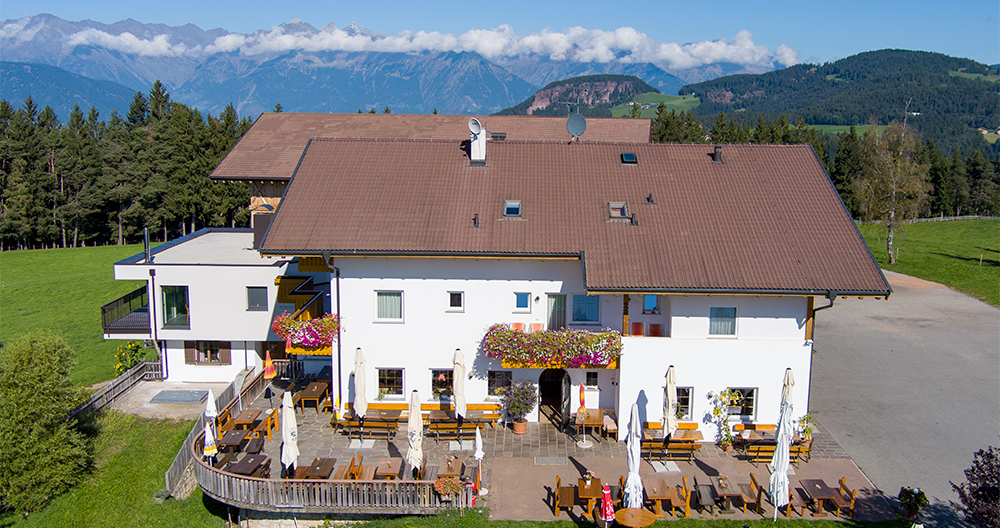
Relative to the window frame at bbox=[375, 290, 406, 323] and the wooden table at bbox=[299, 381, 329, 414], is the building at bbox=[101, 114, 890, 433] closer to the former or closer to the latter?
the window frame at bbox=[375, 290, 406, 323]

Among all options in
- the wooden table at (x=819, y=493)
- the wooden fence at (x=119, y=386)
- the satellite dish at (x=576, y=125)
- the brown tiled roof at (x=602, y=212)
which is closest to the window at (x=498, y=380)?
the brown tiled roof at (x=602, y=212)

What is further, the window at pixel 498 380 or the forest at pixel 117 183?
the forest at pixel 117 183

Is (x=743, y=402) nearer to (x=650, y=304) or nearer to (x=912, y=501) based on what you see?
(x=650, y=304)

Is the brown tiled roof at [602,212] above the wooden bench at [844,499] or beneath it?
above

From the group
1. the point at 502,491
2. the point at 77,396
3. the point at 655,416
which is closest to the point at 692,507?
the point at 655,416

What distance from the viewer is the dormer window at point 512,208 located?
21.3m

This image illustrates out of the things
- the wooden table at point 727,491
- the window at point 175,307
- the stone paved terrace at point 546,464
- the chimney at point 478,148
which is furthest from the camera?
the window at point 175,307

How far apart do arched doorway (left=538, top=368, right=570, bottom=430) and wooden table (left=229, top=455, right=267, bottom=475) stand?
334 inches

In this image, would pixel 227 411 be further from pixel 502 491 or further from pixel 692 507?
pixel 692 507

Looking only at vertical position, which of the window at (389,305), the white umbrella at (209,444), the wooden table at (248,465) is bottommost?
the wooden table at (248,465)

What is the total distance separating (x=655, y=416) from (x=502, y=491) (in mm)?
5339

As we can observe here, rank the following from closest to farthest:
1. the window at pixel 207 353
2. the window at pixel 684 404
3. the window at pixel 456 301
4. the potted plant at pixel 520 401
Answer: the window at pixel 684 404, the potted plant at pixel 520 401, the window at pixel 456 301, the window at pixel 207 353

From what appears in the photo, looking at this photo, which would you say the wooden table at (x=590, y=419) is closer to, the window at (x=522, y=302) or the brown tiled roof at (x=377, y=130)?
the window at (x=522, y=302)

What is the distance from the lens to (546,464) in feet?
61.4
